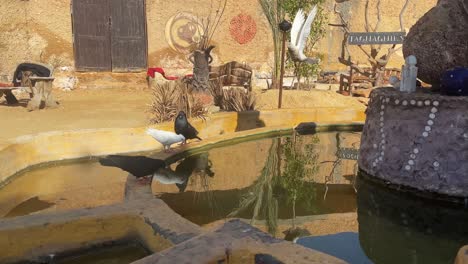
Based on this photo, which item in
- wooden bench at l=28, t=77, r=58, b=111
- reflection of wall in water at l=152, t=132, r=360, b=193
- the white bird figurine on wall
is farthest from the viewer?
wooden bench at l=28, t=77, r=58, b=111

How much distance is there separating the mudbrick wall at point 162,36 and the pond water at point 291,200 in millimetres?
7342

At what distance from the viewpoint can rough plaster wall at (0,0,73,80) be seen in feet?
32.2

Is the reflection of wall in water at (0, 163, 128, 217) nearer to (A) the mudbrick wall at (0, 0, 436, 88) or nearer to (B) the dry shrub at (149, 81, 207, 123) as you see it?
(B) the dry shrub at (149, 81, 207, 123)

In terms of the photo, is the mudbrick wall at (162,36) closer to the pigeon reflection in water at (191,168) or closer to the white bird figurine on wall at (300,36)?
the white bird figurine on wall at (300,36)

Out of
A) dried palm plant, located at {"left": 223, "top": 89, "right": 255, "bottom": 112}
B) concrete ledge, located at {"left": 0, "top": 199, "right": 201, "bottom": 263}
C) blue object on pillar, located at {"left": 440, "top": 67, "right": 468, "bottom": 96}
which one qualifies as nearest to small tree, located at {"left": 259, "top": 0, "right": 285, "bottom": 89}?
dried palm plant, located at {"left": 223, "top": 89, "right": 255, "bottom": 112}

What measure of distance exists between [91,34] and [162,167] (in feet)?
27.8

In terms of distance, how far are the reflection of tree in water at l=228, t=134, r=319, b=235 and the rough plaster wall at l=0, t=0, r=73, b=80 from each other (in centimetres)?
794

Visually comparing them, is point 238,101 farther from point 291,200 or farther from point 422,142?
point 422,142

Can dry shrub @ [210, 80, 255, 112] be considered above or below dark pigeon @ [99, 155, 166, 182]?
above

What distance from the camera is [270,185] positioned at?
12.5 feet

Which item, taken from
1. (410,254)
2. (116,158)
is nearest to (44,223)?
(116,158)

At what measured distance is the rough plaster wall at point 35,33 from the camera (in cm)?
983

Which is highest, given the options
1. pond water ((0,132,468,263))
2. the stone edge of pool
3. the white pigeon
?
the white pigeon

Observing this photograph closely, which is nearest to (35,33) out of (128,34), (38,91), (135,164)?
(128,34)
